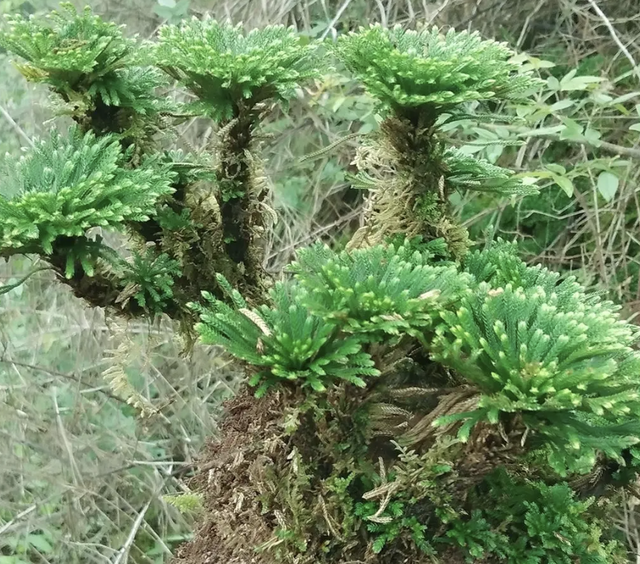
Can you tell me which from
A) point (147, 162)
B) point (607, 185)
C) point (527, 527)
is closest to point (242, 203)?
point (147, 162)

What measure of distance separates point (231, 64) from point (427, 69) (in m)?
0.17

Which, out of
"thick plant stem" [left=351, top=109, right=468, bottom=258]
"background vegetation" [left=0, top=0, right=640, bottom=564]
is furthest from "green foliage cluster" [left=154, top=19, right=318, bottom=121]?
"background vegetation" [left=0, top=0, right=640, bottom=564]

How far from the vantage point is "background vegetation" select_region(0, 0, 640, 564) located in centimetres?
130

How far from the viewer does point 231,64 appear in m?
0.53

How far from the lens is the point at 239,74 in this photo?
530 mm

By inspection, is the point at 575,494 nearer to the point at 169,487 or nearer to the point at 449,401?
the point at 449,401

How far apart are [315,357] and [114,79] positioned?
0.33 m

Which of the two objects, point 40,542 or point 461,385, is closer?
point 461,385

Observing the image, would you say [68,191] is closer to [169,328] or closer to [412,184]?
[412,184]

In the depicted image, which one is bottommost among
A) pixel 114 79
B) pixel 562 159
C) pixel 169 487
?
pixel 169 487

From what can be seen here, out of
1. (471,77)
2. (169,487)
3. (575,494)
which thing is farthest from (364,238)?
(169,487)

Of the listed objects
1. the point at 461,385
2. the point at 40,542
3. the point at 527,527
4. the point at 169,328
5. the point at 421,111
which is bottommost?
the point at 40,542

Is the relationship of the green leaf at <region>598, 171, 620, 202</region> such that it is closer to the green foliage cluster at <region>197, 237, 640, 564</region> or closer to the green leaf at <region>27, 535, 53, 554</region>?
the green foliage cluster at <region>197, 237, 640, 564</region>

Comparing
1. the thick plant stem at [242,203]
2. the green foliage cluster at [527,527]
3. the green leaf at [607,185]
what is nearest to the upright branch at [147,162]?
the thick plant stem at [242,203]
